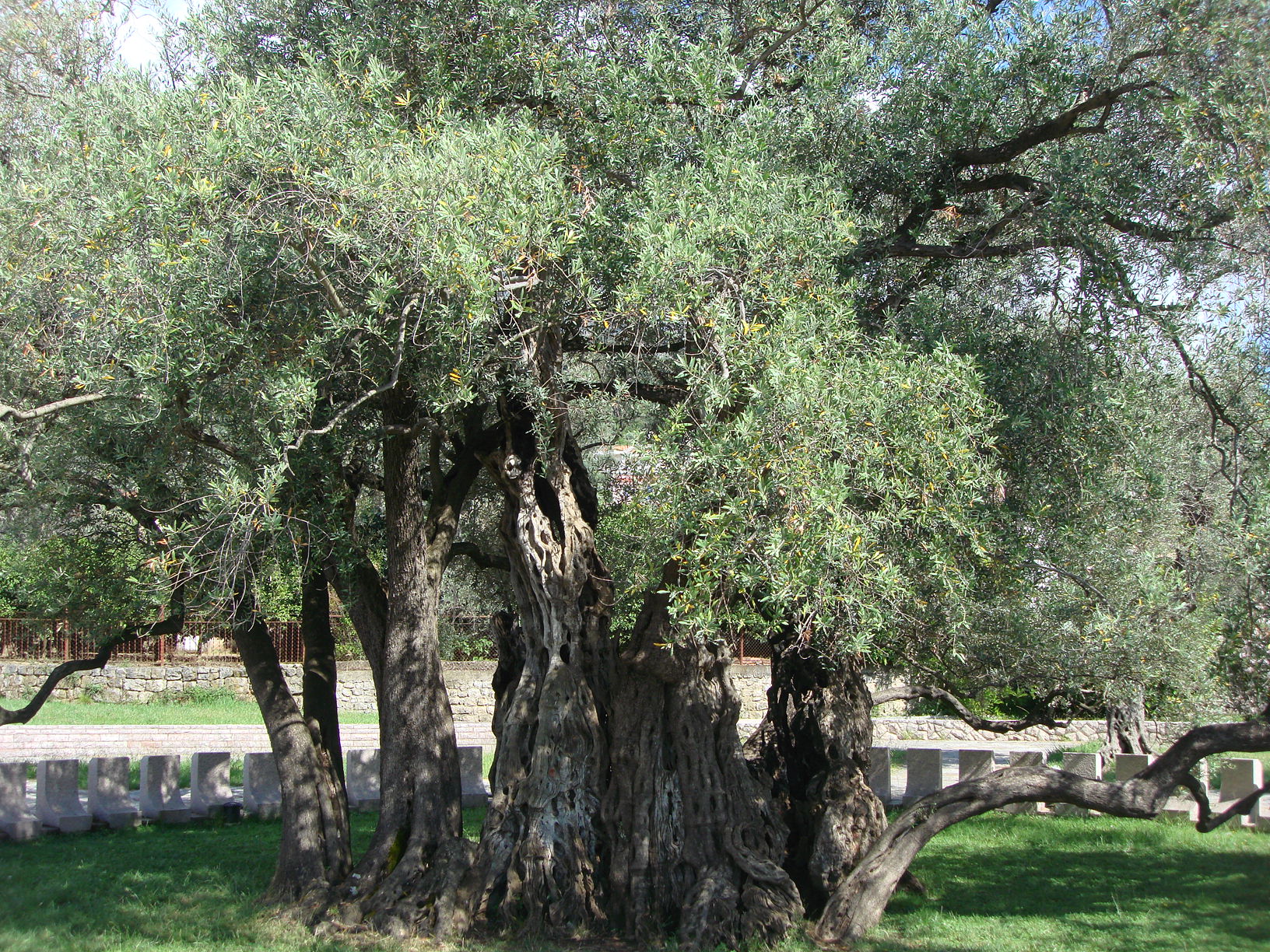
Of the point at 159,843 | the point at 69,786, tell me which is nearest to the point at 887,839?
the point at 159,843

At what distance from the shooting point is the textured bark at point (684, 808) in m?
9.04

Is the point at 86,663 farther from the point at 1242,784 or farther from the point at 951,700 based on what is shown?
the point at 1242,784

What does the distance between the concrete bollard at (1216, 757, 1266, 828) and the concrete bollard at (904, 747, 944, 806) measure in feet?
11.8

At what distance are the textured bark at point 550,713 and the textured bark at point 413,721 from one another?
45cm

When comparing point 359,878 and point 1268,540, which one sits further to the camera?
point 359,878

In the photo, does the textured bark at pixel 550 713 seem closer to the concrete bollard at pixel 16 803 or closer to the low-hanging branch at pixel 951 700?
the low-hanging branch at pixel 951 700

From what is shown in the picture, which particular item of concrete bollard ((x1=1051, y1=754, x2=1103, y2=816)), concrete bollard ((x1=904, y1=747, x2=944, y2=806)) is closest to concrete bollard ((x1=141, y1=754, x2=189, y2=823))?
concrete bollard ((x1=904, y1=747, x2=944, y2=806))

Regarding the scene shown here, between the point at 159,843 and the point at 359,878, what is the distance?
5.01 meters

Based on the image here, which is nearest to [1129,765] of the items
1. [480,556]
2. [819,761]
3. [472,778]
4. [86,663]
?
[819,761]

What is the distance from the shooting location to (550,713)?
9750 mm

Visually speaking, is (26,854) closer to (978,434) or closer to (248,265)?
(248,265)

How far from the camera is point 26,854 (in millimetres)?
12125

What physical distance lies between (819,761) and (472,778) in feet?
23.1

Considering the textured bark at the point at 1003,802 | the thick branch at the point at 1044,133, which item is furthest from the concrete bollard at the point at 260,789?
the thick branch at the point at 1044,133
